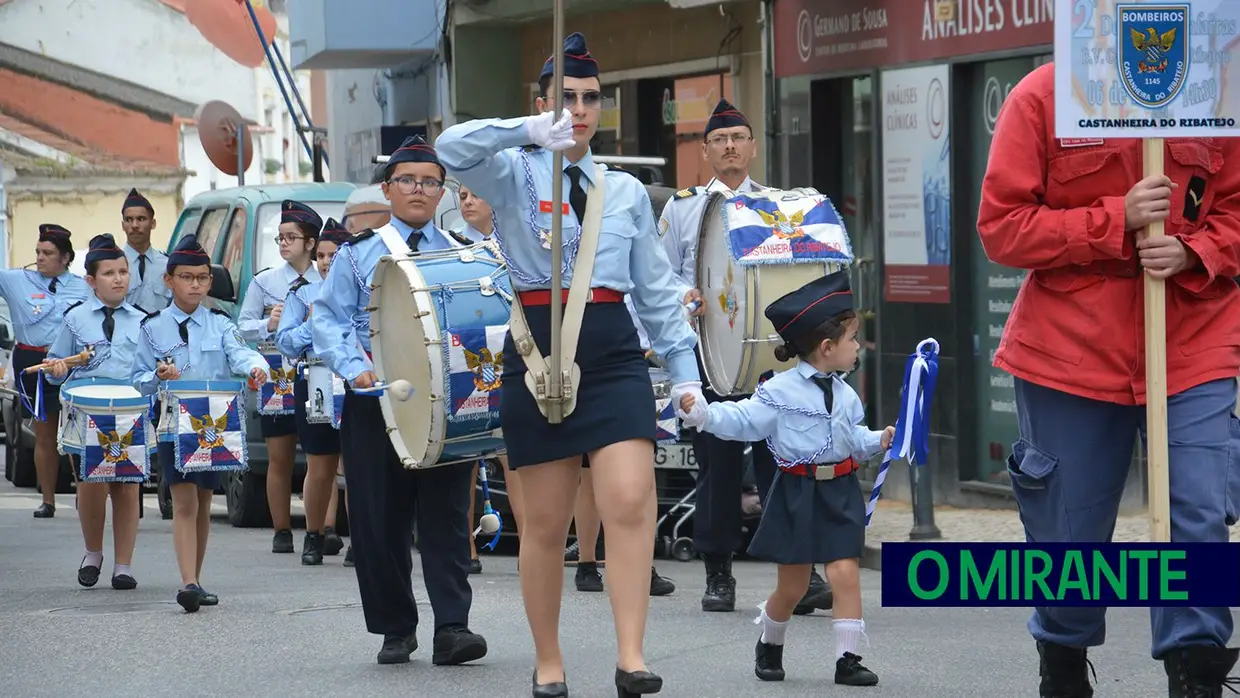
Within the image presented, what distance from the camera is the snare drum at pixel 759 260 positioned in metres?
9.62

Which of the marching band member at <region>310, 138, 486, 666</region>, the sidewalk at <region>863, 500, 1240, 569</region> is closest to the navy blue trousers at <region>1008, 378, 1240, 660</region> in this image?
the marching band member at <region>310, 138, 486, 666</region>

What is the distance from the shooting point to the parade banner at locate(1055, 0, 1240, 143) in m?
5.43

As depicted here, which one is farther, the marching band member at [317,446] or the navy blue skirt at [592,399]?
the marching band member at [317,446]

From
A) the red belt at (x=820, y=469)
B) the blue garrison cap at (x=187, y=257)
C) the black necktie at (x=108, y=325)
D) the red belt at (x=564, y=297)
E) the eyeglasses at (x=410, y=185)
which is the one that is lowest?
the red belt at (x=820, y=469)

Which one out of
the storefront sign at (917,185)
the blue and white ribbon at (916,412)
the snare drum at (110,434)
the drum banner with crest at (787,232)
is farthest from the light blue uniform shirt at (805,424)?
the storefront sign at (917,185)

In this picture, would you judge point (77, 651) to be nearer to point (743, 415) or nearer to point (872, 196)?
point (743, 415)

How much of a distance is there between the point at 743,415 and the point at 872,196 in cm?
802

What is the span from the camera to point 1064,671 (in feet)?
19.9

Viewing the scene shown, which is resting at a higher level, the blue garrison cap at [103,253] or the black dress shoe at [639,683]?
the blue garrison cap at [103,253]

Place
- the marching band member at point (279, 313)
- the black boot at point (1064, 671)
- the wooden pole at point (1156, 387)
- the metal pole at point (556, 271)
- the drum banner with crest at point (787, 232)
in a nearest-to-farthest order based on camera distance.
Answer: the wooden pole at point (1156, 387), the black boot at point (1064, 671), the metal pole at point (556, 271), the drum banner with crest at point (787, 232), the marching band member at point (279, 313)

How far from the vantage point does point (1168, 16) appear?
216 inches

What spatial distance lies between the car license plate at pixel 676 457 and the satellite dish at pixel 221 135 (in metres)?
11.1

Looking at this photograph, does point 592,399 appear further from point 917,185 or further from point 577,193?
point 917,185

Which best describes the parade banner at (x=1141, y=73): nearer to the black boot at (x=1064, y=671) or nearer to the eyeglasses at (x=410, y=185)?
the black boot at (x=1064, y=671)
